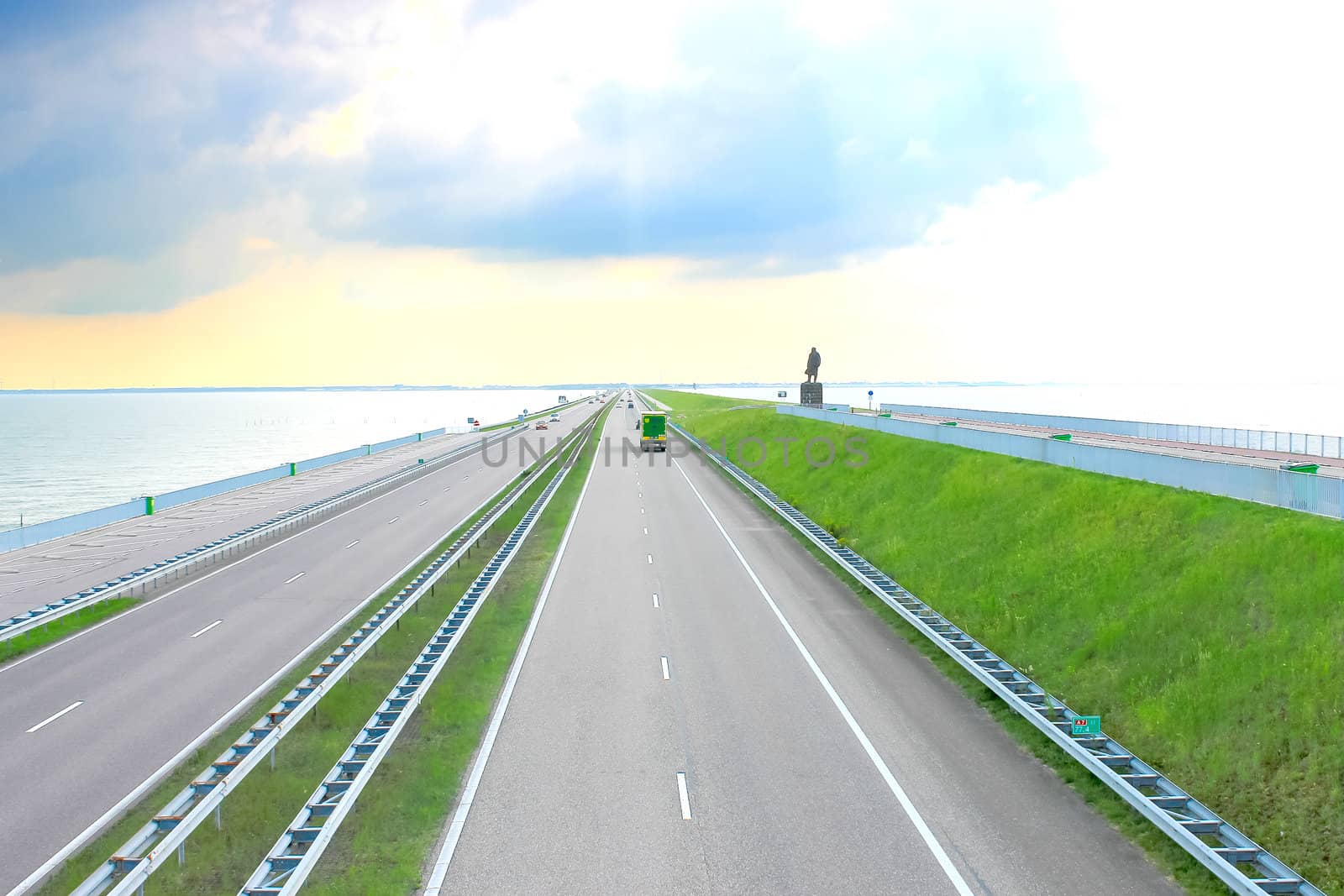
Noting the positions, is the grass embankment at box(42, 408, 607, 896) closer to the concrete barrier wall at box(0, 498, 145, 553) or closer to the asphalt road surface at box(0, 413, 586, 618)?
the asphalt road surface at box(0, 413, 586, 618)

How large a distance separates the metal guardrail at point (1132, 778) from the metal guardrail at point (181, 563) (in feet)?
74.2

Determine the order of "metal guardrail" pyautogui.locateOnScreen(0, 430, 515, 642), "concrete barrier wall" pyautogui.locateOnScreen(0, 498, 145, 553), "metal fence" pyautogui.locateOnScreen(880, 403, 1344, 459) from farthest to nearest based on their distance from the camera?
1. "concrete barrier wall" pyautogui.locateOnScreen(0, 498, 145, 553)
2. "metal fence" pyautogui.locateOnScreen(880, 403, 1344, 459)
3. "metal guardrail" pyautogui.locateOnScreen(0, 430, 515, 642)

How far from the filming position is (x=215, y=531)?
42219mm

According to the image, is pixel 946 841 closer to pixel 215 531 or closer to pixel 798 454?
pixel 215 531

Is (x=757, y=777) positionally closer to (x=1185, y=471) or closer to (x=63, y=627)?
(x=1185, y=471)

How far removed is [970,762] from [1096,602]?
24.5 ft

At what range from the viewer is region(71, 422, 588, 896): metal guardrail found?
1066 centimetres

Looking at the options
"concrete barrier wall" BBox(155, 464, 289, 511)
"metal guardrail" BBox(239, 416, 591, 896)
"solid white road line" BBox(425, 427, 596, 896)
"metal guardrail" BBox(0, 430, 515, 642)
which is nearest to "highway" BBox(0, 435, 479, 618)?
"concrete barrier wall" BBox(155, 464, 289, 511)

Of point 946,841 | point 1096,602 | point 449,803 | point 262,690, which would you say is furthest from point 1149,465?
point 262,690

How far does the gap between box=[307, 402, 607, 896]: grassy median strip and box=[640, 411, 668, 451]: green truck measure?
175 ft

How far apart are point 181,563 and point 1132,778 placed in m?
30.3

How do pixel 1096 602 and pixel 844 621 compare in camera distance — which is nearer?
pixel 1096 602

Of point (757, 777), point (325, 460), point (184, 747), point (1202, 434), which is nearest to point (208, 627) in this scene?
point (184, 747)

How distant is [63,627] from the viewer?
2525 centimetres
